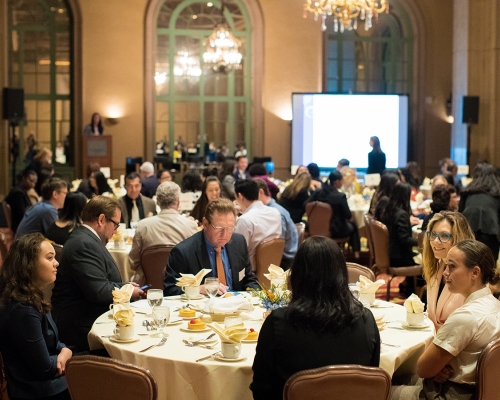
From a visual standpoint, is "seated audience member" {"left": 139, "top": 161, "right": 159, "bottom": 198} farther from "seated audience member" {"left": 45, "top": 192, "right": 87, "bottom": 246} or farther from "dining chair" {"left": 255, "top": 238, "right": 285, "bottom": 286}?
"dining chair" {"left": 255, "top": 238, "right": 285, "bottom": 286}

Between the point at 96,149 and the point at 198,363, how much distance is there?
37.9ft

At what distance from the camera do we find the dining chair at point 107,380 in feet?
9.84

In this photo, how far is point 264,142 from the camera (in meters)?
15.7

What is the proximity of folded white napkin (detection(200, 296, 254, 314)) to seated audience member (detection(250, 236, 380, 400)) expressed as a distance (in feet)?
3.52

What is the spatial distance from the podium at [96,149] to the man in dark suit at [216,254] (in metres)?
9.87

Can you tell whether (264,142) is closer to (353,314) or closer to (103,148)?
(103,148)

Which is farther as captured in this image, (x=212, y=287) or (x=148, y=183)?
(x=148, y=183)

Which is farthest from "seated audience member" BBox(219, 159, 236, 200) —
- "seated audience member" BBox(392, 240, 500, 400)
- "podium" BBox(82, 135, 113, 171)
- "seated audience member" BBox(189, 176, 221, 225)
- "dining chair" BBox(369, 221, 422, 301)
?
"seated audience member" BBox(392, 240, 500, 400)

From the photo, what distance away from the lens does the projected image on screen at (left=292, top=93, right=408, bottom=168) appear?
15.4 m

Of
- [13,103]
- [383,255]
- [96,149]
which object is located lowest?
[383,255]

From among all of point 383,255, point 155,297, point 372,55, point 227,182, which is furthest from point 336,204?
point 372,55

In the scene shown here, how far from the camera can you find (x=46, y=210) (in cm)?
724

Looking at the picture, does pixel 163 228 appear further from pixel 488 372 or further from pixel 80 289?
pixel 488 372

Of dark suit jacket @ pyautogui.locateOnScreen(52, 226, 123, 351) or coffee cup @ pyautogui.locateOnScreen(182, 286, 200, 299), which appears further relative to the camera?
coffee cup @ pyautogui.locateOnScreen(182, 286, 200, 299)
